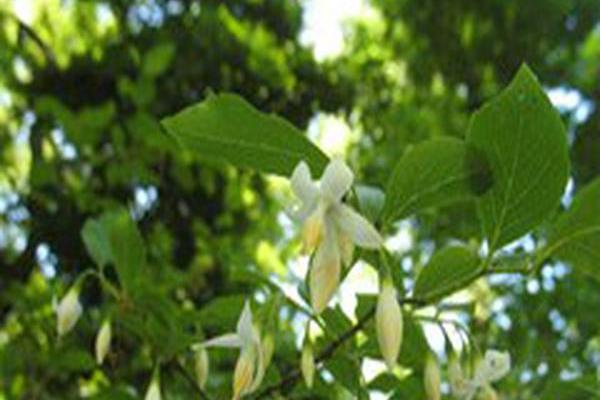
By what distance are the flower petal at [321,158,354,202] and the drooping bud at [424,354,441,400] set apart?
0.19 m

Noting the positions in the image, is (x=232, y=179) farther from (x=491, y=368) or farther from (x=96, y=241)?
(x=491, y=368)

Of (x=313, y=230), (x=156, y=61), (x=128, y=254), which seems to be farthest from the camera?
(x=156, y=61)

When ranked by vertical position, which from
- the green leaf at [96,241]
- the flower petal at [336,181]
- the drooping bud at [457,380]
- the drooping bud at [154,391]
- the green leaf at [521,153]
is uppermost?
the green leaf at [96,241]

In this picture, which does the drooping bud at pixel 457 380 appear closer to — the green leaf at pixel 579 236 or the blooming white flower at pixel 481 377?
the blooming white flower at pixel 481 377

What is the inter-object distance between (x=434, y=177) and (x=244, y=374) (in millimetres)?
263

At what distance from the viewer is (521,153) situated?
38.4 inches

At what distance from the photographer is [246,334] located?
98 cm

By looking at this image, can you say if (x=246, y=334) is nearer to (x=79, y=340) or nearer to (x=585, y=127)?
(x=79, y=340)

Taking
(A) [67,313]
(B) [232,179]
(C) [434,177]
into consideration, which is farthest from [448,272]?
(B) [232,179]

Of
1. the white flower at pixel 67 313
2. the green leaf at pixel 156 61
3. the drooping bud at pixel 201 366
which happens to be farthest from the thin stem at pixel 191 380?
the green leaf at pixel 156 61

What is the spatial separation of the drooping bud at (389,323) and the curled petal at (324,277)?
0.06 meters

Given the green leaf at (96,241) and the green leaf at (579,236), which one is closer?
the green leaf at (579,236)

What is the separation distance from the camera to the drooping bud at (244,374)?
0.92 m

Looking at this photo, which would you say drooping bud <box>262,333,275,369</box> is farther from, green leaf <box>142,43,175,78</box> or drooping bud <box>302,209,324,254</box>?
green leaf <box>142,43,175,78</box>
